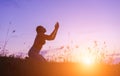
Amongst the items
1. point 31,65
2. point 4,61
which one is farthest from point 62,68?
point 4,61

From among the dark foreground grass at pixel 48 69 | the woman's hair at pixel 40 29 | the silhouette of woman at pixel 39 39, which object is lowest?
Answer: the dark foreground grass at pixel 48 69

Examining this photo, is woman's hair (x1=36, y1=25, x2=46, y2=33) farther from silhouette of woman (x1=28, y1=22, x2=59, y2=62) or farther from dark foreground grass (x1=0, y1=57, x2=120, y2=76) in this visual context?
dark foreground grass (x1=0, y1=57, x2=120, y2=76)

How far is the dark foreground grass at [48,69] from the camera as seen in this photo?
30.1 feet

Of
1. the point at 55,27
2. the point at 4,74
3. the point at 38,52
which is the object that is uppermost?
the point at 55,27

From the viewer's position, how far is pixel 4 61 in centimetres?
991

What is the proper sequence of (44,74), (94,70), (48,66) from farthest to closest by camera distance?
(94,70)
(48,66)
(44,74)

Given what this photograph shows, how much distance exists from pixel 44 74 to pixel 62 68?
1301 mm

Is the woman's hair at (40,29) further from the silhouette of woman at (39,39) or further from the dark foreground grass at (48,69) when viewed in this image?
the dark foreground grass at (48,69)

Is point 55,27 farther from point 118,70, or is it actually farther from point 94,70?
point 118,70

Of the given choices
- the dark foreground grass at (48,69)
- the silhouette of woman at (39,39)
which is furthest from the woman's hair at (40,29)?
the dark foreground grass at (48,69)

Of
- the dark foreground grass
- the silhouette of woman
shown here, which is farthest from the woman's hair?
the dark foreground grass

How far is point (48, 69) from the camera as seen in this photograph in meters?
9.99

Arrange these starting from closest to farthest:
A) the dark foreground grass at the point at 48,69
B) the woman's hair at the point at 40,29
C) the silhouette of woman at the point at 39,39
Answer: the dark foreground grass at the point at 48,69
the silhouette of woman at the point at 39,39
the woman's hair at the point at 40,29

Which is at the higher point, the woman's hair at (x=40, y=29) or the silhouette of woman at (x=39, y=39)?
the woman's hair at (x=40, y=29)
